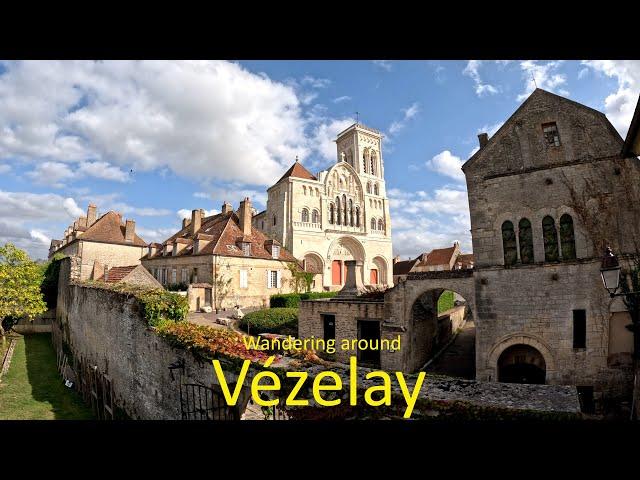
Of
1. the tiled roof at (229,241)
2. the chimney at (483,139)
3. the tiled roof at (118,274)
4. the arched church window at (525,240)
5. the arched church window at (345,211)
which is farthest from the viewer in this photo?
the arched church window at (345,211)

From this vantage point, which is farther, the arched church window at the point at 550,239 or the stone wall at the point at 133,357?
the arched church window at the point at 550,239

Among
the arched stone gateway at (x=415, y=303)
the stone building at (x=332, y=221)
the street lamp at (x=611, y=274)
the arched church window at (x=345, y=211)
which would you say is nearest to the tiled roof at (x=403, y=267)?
the stone building at (x=332, y=221)

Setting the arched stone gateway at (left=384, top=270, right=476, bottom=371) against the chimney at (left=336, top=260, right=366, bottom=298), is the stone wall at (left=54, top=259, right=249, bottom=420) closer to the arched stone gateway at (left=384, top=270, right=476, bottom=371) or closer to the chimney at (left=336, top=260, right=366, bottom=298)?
the arched stone gateway at (left=384, top=270, right=476, bottom=371)

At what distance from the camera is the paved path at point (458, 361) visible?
13.1 metres

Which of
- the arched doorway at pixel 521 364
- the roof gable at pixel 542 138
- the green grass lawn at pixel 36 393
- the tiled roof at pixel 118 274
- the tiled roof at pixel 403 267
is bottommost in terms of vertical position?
the green grass lawn at pixel 36 393

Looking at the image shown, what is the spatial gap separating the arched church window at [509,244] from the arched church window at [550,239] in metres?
0.92

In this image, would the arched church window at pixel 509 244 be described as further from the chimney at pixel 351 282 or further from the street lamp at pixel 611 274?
the chimney at pixel 351 282

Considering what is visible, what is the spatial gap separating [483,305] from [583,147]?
628cm

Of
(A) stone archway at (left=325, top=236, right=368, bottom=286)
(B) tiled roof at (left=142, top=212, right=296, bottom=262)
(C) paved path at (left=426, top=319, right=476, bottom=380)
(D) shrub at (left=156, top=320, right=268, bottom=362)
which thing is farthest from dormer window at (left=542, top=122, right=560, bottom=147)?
(A) stone archway at (left=325, top=236, right=368, bottom=286)

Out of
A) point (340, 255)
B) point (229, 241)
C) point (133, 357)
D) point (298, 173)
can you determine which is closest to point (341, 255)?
point (340, 255)

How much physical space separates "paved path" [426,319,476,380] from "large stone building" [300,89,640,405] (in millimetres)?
1787

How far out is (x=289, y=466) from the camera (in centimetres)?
177

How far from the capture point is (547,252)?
11.2 metres
